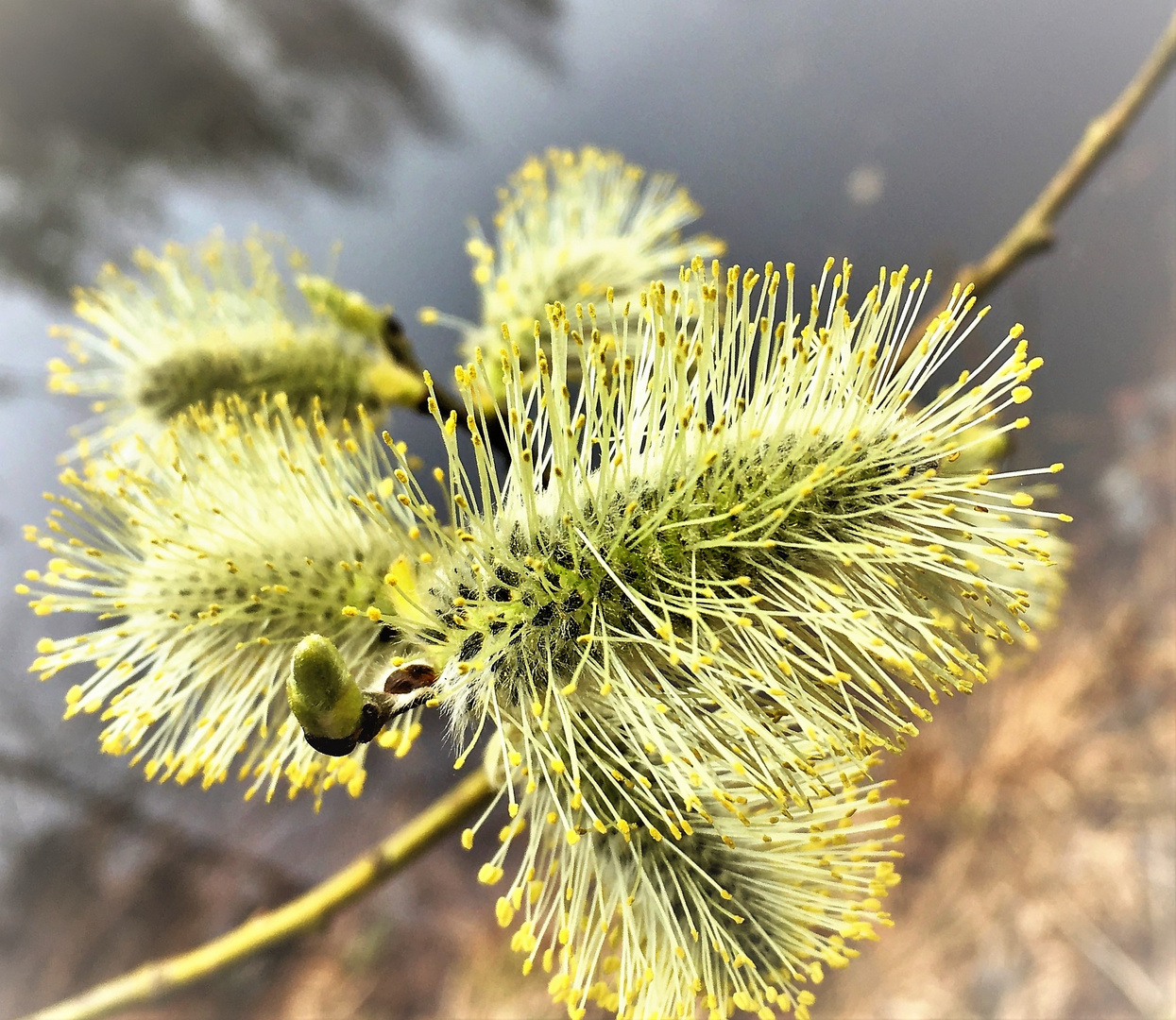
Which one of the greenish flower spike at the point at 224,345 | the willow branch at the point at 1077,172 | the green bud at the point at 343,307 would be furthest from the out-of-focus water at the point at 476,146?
the green bud at the point at 343,307

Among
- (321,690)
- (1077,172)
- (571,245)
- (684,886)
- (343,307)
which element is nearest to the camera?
(321,690)

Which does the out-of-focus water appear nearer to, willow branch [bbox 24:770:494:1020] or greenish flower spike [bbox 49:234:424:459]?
willow branch [bbox 24:770:494:1020]

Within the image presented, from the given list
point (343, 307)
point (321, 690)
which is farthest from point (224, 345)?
point (321, 690)

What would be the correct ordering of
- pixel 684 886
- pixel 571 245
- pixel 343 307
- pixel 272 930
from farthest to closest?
pixel 272 930, pixel 571 245, pixel 343 307, pixel 684 886

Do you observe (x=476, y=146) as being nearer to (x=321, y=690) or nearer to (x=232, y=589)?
(x=232, y=589)

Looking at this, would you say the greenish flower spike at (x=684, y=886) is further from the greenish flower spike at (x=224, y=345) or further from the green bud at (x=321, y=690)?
the greenish flower spike at (x=224, y=345)

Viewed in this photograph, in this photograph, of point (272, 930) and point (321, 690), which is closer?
point (321, 690)

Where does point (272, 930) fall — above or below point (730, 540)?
below
